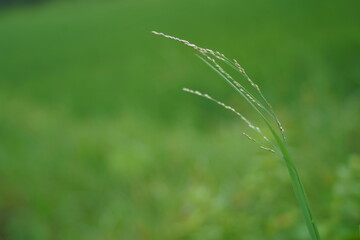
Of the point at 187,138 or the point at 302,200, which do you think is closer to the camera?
the point at 302,200

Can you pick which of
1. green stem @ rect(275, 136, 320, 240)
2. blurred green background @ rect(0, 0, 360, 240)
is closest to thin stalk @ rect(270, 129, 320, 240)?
green stem @ rect(275, 136, 320, 240)

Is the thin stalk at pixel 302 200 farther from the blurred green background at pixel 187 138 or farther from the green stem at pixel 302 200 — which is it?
the blurred green background at pixel 187 138

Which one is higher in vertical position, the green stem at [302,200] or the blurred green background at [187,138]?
the green stem at [302,200]

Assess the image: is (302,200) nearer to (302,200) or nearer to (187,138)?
(302,200)

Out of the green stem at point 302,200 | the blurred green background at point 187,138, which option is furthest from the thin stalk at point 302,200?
the blurred green background at point 187,138

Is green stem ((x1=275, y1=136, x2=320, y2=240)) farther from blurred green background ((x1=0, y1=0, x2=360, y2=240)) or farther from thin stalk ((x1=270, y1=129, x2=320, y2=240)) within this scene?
blurred green background ((x1=0, y1=0, x2=360, y2=240))

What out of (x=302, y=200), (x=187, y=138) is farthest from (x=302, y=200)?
(x=187, y=138)

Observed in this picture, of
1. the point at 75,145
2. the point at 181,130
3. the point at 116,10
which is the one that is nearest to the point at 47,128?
the point at 75,145

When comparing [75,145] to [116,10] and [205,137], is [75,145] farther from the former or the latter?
[116,10]
